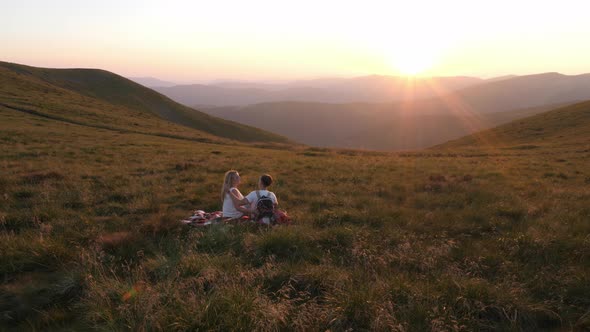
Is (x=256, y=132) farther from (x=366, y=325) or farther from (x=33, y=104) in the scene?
(x=366, y=325)

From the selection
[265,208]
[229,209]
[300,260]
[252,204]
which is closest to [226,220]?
[229,209]

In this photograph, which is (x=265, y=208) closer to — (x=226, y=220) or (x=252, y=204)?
(x=252, y=204)

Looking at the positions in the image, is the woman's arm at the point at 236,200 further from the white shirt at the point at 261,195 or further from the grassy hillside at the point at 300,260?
the grassy hillside at the point at 300,260

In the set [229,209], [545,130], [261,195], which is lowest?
[229,209]

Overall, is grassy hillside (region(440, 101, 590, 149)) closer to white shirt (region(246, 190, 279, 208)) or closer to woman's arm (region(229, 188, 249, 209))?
white shirt (region(246, 190, 279, 208))

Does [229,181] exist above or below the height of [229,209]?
above

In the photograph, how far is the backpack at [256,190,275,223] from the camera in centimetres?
806

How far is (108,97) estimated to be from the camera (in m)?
77.9

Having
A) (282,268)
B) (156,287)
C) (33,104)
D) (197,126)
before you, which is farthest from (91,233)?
(197,126)

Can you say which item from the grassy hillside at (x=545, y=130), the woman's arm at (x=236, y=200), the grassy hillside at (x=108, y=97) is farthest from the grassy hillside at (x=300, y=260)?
the grassy hillside at (x=108, y=97)

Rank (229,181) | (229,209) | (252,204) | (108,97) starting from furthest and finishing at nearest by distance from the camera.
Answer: (108,97)
(229,181)
(229,209)
(252,204)

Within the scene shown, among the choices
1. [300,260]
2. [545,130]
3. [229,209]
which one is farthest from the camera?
[545,130]

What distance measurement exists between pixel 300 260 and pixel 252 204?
2.97m

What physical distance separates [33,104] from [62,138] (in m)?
23.1
